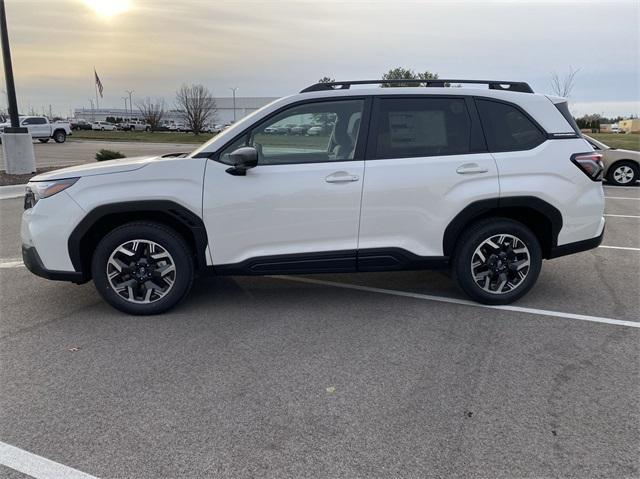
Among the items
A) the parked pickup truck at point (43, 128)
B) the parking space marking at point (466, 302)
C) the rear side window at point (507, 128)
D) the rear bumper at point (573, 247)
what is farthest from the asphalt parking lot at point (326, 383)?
the parked pickup truck at point (43, 128)

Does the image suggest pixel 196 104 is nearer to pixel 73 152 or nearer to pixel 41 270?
pixel 73 152

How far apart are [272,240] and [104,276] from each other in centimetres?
145

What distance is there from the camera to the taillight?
4.61 m

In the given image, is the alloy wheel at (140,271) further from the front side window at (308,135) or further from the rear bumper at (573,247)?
the rear bumper at (573,247)

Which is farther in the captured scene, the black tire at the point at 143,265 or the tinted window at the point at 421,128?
→ the tinted window at the point at 421,128

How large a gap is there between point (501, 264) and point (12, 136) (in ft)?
43.1

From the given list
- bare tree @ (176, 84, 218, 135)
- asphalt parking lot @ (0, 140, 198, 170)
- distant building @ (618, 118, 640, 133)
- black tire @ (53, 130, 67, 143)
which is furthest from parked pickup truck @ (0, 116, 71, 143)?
distant building @ (618, 118, 640, 133)

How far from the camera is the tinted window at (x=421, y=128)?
14.8 ft

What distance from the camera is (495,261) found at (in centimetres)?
471

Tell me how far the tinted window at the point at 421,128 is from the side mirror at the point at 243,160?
3.53ft

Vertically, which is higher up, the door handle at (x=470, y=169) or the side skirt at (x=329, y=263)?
the door handle at (x=470, y=169)

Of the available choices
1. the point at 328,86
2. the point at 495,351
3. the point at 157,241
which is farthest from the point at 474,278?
the point at 157,241

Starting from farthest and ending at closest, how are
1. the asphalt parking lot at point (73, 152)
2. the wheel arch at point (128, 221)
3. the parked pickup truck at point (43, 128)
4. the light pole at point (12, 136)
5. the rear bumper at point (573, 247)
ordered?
1. the parked pickup truck at point (43, 128)
2. the asphalt parking lot at point (73, 152)
3. the light pole at point (12, 136)
4. the rear bumper at point (573, 247)
5. the wheel arch at point (128, 221)

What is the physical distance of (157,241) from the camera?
4.36 meters
